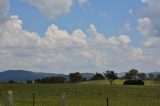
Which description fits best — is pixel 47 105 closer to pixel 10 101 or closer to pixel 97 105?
pixel 97 105

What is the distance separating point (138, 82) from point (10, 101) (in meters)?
151

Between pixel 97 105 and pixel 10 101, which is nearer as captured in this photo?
pixel 10 101

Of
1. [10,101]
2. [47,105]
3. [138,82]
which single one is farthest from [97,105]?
[138,82]

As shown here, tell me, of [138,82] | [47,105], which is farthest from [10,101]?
[138,82]

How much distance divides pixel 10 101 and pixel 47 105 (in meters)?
19.3

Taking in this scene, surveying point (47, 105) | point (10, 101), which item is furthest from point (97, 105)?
point (10, 101)

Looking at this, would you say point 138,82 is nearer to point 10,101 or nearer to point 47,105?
point 47,105

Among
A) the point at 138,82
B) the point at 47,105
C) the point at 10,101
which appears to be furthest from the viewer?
the point at 138,82

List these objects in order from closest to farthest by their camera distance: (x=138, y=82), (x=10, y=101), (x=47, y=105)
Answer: (x=10, y=101), (x=47, y=105), (x=138, y=82)

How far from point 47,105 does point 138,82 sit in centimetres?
13224

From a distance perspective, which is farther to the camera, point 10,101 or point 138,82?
point 138,82

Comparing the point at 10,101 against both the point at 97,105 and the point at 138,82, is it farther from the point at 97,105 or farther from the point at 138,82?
the point at 138,82

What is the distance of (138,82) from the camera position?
179250 mm

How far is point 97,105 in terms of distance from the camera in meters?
51.6
